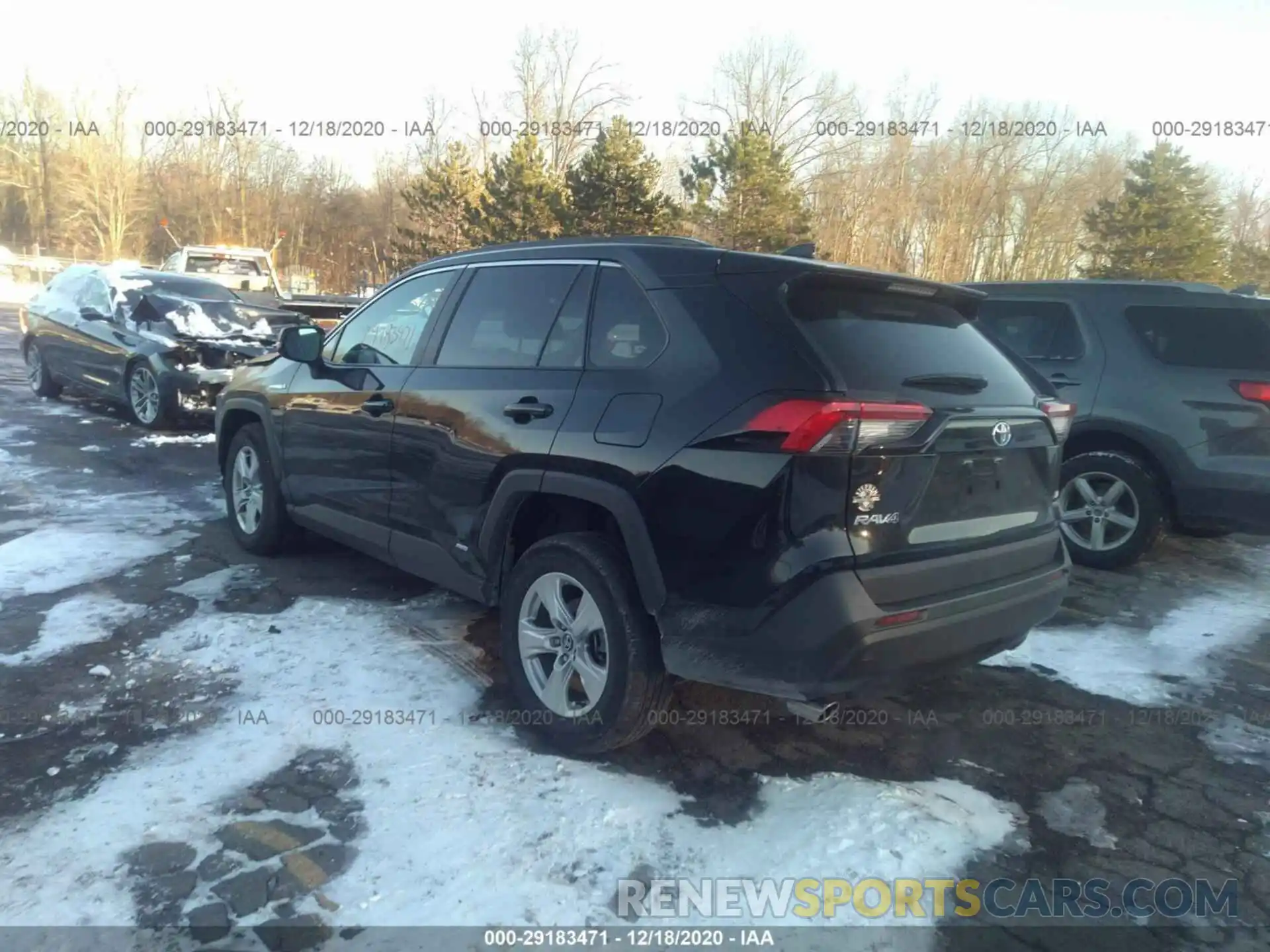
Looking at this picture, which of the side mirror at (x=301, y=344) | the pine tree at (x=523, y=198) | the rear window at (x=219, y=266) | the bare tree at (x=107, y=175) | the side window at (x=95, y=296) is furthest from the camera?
the bare tree at (x=107, y=175)

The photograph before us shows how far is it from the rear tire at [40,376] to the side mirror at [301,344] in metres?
8.55

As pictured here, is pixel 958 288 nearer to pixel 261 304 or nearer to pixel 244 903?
pixel 244 903

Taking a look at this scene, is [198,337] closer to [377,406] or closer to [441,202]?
[377,406]

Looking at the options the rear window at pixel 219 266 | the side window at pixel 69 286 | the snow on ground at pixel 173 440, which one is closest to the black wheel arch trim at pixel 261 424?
the snow on ground at pixel 173 440

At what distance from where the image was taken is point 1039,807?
3.07 meters

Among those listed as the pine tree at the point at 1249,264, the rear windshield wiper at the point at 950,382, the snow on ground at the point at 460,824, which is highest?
the pine tree at the point at 1249,264

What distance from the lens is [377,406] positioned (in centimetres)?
425

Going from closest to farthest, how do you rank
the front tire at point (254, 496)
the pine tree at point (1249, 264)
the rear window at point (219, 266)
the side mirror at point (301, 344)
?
the side mirror at point (301, 344) → the front tire at point (254, 496) → the rear window at point (219, 266) → the pine tree at point (1249, 264)

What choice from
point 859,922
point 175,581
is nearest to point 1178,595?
point 859,922

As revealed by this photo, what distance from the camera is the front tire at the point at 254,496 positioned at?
525 centimetres

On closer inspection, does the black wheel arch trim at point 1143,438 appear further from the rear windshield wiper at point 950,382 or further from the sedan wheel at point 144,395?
the sedan wheel at point 144,395

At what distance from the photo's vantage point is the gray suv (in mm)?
5137

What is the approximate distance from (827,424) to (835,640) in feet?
2.08

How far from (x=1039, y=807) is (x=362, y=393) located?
3.42 metres
